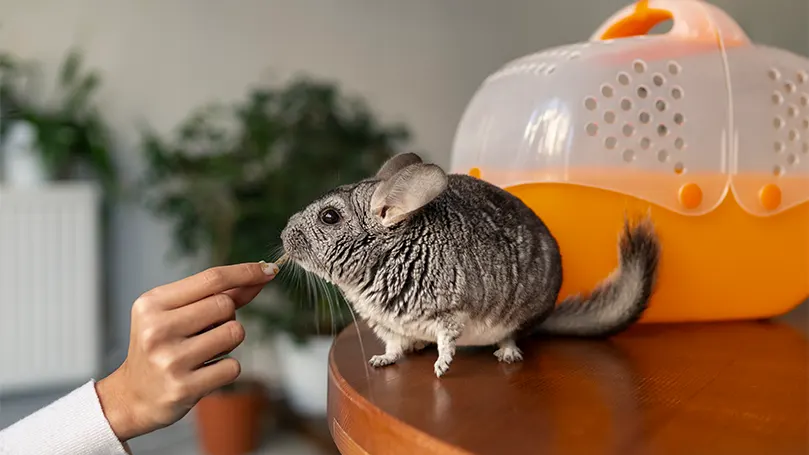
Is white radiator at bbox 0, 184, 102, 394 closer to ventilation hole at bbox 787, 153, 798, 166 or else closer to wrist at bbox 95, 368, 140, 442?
wrist at bbox 95, 368, 140, 442

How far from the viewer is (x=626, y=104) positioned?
71cm

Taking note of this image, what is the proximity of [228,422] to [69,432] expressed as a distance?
4.99ft

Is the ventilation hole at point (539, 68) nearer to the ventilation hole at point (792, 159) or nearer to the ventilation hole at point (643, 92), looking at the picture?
the ventilation hole at point (643, 92)

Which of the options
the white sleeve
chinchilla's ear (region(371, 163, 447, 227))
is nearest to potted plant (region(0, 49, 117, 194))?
the white sleeve

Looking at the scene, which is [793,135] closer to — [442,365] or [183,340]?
[442,365]

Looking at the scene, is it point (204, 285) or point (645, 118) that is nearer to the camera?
point (204, 285)

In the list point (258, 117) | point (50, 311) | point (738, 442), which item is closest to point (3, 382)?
point (50, 311)

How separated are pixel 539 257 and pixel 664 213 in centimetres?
22

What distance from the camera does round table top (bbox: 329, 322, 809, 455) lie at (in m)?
0.39

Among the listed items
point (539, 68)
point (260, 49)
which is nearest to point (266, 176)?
point (260, 49)

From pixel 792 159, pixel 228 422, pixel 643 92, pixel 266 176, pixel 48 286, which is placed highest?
pixel 643 92

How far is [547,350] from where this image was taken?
0.64 m

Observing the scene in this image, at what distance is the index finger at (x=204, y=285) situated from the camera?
531 mm

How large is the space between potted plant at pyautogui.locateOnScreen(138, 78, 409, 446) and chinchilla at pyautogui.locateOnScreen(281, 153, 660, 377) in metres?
1.45
